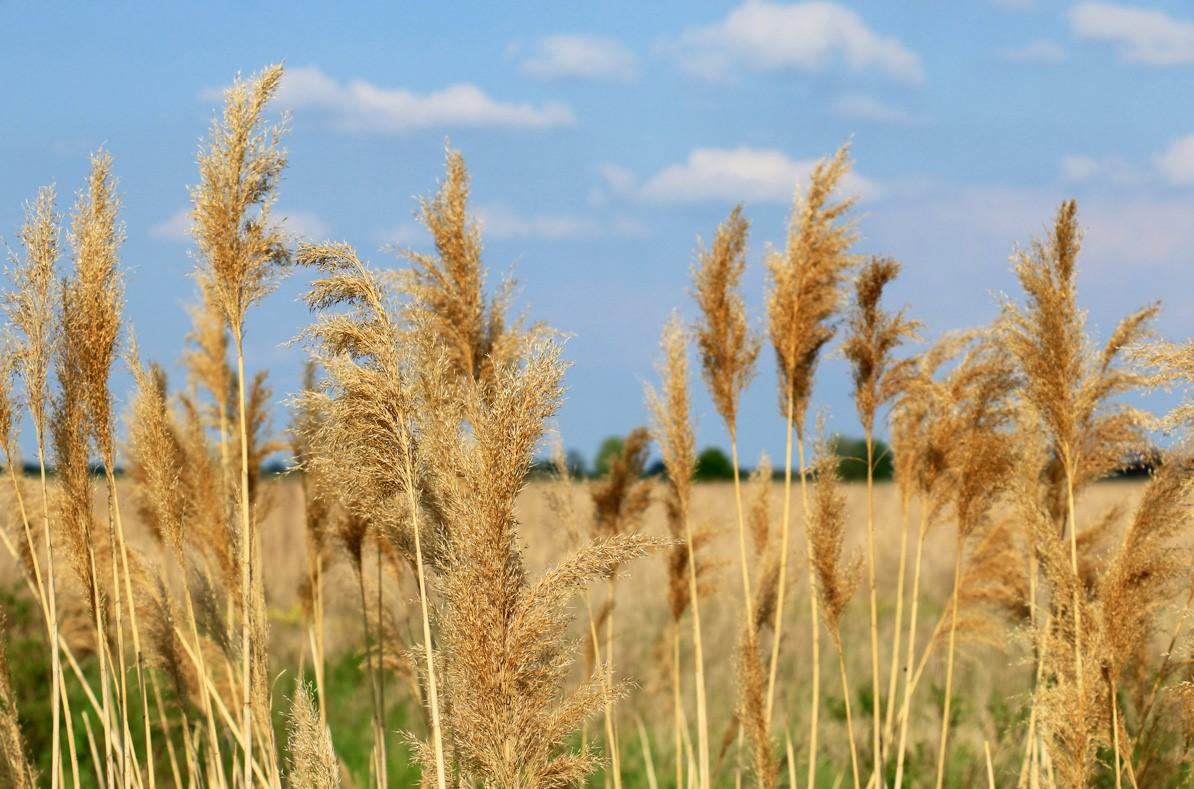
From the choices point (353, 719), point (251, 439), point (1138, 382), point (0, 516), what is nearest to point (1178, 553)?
point (1138, 382)

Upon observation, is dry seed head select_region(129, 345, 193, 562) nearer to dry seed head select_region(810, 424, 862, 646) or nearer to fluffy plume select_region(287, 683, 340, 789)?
fluffy plume select_region(287, 683, 340, 789)

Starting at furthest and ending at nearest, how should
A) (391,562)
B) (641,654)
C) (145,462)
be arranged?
1. (641,654)
2. (391,562)
3. (145,462)

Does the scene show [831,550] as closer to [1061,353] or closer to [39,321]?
[1061,353]

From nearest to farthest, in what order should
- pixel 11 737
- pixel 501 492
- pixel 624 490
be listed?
pixel 501 492 → pixel 11 737 → pixel 624 490

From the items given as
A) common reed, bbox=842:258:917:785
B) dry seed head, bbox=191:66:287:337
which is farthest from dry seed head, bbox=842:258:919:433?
dry seed head, bbox=191:66:287:337

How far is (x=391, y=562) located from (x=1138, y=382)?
2.94 metres

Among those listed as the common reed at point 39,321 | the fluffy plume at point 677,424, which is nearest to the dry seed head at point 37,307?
the common reed at point 39,321

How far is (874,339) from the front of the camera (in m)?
4.81

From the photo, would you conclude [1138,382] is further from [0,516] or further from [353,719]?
[353,719]

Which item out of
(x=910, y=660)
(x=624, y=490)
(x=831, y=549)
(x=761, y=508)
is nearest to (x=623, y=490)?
(x=624, y=490)

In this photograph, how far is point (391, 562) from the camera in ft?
16.6

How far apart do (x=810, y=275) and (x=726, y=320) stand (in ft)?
1.26

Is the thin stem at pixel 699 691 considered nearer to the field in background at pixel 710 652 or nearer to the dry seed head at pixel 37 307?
the field in background at pixel 710 652

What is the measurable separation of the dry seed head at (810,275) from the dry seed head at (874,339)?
0.30 feet
